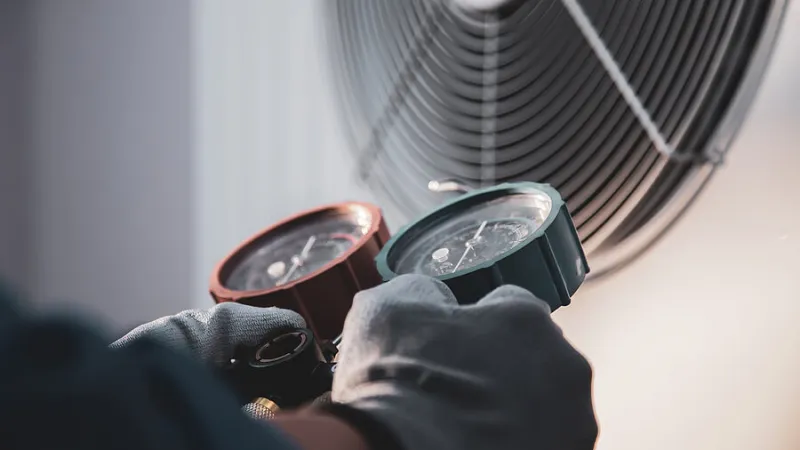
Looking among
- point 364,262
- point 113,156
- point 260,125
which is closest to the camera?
point 364,262

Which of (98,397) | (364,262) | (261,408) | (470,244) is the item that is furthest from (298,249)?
(98,397)

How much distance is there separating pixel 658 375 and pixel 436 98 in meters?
0.41

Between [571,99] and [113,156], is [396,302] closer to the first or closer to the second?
[571,99]

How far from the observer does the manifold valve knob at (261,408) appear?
516 mm

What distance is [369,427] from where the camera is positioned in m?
0.38

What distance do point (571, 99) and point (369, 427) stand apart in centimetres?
Result: 52

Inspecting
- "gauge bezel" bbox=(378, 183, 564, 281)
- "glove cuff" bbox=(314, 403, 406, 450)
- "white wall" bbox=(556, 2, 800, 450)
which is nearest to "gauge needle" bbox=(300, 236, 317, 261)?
"gauge bezel" bbox=(378, 183, 564, 281)

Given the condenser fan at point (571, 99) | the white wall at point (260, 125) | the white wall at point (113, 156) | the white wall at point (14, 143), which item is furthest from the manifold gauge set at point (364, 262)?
the white wall at point (14, 143)

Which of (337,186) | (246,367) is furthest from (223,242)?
(246,367)

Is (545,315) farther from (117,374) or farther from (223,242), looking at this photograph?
(223,242)

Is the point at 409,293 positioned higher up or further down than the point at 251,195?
higher up

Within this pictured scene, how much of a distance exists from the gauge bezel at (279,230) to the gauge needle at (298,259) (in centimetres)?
3

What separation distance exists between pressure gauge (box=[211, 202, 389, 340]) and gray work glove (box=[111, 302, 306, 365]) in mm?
102

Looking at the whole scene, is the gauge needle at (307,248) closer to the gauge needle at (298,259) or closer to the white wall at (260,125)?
the gauge needle at (298,259)
